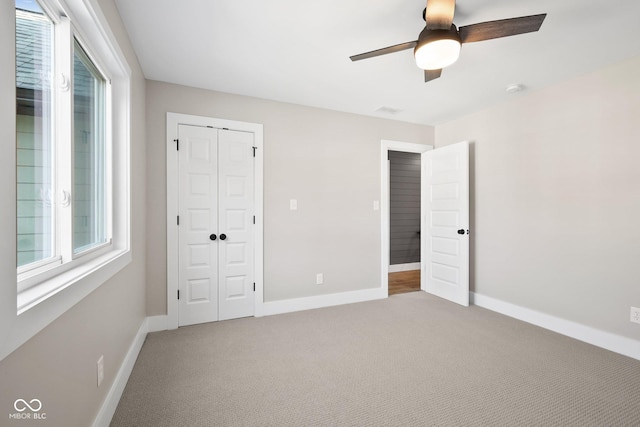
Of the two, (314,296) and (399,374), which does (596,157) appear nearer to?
(399,374)

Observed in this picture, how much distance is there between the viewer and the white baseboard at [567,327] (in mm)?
2551

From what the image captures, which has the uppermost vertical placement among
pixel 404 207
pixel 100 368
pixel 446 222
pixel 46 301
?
pixel 404 207

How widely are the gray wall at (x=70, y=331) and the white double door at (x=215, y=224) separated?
0.56 m

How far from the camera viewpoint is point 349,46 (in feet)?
7.80

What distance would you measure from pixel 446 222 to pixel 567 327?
1.70 meters

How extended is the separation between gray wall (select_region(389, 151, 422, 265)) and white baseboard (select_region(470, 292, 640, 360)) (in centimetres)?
242

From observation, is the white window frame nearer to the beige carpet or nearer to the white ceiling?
the white ceiling

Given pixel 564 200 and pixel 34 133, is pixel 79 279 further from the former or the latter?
pixel 564 200

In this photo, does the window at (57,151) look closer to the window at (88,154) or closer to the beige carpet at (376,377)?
the window at (88,154)

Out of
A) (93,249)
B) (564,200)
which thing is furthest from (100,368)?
(564,200)

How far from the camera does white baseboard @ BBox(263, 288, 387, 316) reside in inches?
138

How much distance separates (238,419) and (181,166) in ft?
7.91

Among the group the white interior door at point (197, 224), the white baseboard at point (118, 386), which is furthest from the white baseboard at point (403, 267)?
the white baseboard at point (118, 386)

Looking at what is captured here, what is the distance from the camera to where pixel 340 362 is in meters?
2.40
